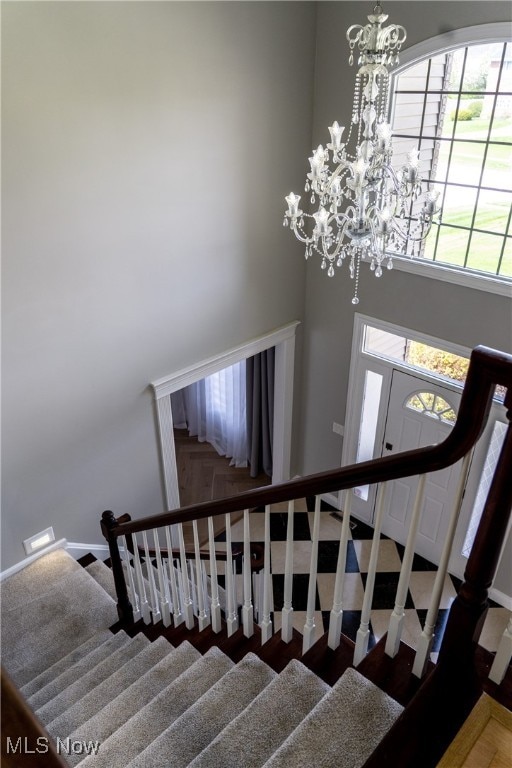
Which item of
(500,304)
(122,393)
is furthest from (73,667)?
(500,304)

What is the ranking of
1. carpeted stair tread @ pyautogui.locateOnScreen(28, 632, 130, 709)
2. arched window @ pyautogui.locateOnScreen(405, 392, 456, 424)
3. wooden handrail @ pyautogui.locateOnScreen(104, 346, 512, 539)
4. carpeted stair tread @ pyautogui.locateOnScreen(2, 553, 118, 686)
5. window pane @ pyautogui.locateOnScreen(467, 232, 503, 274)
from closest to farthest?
1. wooden handrail @ pyautogui.locateOnScreen(104, 346, 512, 539)
2. carpeted stair tread @ pyautogui.locateOnScreen(28, 632, 130, 709)
3. carpeted stair tread @ pyautogui.locateOnScreen(2, 553, 118, 686)
4. window pane @ pyautogui.locateOnScreen(467, 232, 503, 274)
5. arched window @ pyautogui.locateOnScreen(405, 392, 456, 424)

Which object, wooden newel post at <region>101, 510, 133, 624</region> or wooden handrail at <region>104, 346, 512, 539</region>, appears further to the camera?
wooden newel post at <region>101, 510, 133, 624</region>

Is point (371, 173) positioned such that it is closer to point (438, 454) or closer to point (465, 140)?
point (438, 454)

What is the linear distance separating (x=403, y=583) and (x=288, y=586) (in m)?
0.56

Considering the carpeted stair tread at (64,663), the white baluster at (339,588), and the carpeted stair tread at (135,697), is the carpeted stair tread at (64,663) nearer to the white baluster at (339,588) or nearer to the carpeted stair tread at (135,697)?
the carpeted stair tread at (135,697)

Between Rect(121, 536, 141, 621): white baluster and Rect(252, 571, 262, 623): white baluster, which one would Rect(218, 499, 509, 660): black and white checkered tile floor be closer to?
Rect(252, 571, 262, 623): white baluster

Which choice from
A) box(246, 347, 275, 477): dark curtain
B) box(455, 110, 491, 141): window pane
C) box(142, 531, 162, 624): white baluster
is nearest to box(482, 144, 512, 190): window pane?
box(455, 110, 491, 141): window pane

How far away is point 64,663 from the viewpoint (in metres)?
3.34

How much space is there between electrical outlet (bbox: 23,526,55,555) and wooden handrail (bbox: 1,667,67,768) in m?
3.49

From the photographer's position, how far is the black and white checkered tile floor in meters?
4.69

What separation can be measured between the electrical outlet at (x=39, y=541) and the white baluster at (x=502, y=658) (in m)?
3.43

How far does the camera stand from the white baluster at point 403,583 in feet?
5.14

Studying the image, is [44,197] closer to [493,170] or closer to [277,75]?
[277,75]

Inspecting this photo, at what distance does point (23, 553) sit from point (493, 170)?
451 cm
